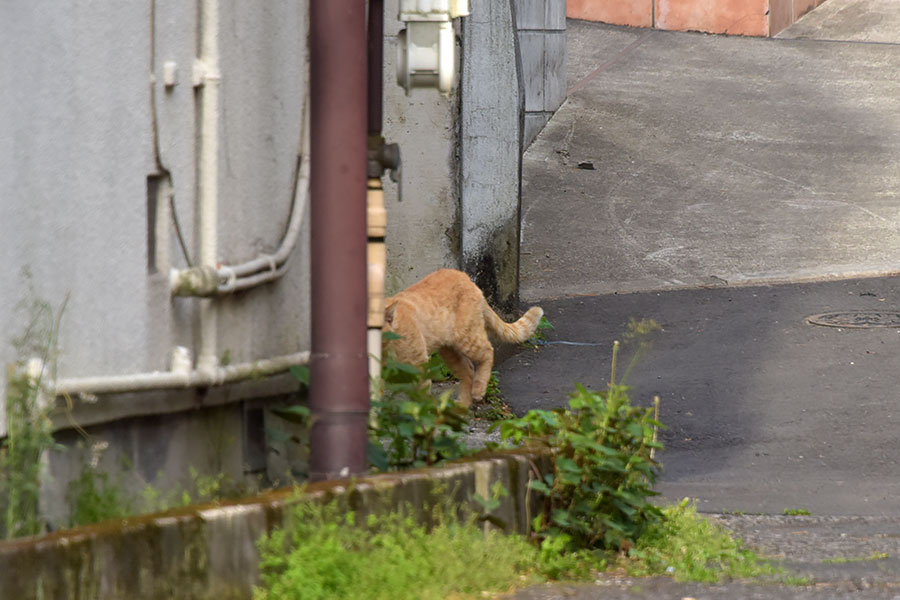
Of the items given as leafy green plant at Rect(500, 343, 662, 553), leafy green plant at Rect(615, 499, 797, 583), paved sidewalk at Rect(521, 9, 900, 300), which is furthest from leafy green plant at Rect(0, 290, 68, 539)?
paved sidewalk at Rect(521, 9, 900, 300)

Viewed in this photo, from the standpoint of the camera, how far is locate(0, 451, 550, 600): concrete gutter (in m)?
3.25

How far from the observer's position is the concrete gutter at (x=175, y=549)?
10.7ft

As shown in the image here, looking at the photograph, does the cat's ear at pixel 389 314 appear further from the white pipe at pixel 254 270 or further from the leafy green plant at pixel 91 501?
the leafy green plant at pixel 91 501

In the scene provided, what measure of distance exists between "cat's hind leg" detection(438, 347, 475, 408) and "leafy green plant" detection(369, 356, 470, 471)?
4.65 m

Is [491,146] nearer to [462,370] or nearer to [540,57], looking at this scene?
[462,370]

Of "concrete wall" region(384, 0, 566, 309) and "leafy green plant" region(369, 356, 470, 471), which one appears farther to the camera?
"concrete wall" region(384, 0, 566, 309)

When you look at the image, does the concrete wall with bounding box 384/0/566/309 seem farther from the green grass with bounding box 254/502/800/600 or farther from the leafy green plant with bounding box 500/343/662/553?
the green grass with bounding box 254/502/800/600

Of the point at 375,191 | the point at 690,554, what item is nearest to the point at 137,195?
the point at 375,191

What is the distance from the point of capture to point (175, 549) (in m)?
3.66

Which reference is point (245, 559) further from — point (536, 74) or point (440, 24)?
point (536, 74)

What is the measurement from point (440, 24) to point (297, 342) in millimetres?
1681

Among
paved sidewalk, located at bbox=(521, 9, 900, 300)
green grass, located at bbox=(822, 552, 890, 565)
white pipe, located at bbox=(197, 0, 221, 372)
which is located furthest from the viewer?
paved sidewalk, located at bbox=(521, 9, 900, 300)

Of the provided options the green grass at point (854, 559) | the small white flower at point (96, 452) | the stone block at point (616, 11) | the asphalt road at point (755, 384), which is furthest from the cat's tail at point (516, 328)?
the stone block at point (616, 11)

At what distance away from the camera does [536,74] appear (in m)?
17.6
